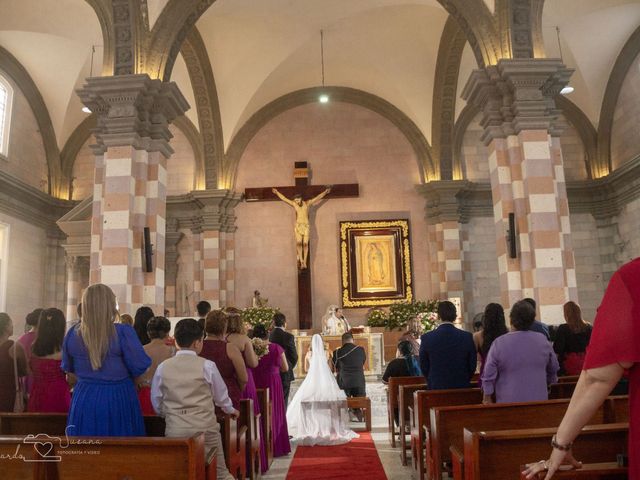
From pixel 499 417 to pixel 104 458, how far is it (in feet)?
8.26

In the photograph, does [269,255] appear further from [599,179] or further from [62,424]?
[62,424]

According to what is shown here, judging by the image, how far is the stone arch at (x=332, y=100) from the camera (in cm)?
1694

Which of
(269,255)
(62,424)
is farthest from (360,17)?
(62,424)

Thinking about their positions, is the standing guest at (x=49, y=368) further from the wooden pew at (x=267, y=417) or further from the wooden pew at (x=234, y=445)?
the wooden pew at (x=267, y=417)

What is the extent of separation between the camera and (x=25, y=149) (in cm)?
1531

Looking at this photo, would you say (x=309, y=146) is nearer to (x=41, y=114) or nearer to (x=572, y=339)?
(x=41, y=114)

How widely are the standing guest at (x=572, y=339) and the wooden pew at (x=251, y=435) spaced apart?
310 cm

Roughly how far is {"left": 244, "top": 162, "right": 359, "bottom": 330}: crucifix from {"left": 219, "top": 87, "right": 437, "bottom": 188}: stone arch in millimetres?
1197

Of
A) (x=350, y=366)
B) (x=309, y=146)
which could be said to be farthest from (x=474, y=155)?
(x=350, y=366)

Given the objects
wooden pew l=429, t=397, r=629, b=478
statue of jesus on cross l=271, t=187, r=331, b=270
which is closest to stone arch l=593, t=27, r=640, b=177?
statue of jesus on cross l=271, t=187, r=331, b=270

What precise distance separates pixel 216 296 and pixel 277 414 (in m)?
9.20

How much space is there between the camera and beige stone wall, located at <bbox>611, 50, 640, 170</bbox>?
48.8ft

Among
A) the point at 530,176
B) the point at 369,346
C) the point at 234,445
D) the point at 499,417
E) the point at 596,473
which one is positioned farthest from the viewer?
the point at 369,346

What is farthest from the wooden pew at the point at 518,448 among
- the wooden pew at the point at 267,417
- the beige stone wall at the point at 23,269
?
the beige stone wall at the point at 23,269
